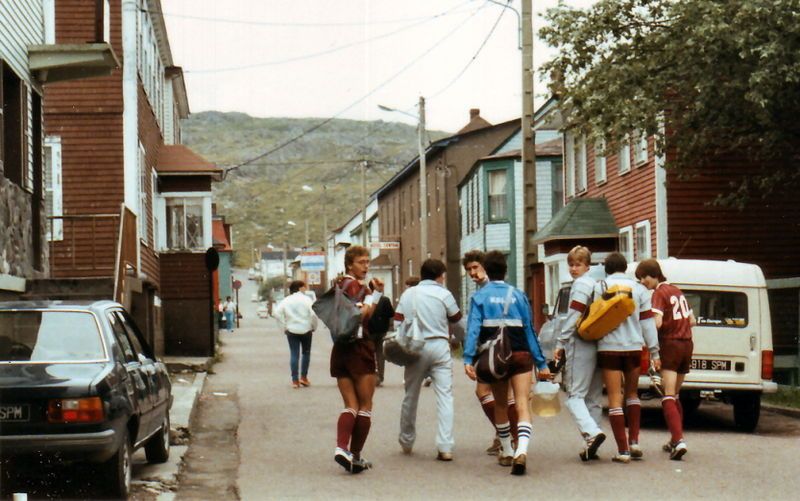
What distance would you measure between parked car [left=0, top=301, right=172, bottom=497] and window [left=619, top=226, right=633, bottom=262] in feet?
67.1

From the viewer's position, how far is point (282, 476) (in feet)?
36.7

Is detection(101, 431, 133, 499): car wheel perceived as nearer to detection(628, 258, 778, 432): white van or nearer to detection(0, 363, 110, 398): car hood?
detection(0, 363, 110, 398): car hood

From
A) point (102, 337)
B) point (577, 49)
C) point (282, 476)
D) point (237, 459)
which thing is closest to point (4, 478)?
point (102, 337)

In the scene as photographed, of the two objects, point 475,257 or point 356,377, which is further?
point 475,257

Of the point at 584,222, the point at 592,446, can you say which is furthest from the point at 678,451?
the point at 584,222

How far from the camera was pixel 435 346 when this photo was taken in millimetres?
12055

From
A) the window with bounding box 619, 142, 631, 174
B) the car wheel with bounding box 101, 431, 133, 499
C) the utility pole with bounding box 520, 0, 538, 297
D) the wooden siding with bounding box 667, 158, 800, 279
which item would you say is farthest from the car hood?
the window with bounding box 619, 142, 631, 174

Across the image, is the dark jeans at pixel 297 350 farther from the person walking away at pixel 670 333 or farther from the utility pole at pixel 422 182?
the utility pole at pixel 422 182

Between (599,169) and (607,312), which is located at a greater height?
(599,169)

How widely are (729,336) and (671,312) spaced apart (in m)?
3.21

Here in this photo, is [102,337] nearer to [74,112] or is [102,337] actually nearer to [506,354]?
[506,354]

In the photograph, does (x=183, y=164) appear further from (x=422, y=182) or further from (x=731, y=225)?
(x=731, y=225)

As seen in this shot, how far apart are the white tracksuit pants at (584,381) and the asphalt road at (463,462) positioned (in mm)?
435

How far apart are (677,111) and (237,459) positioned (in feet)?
40.9
